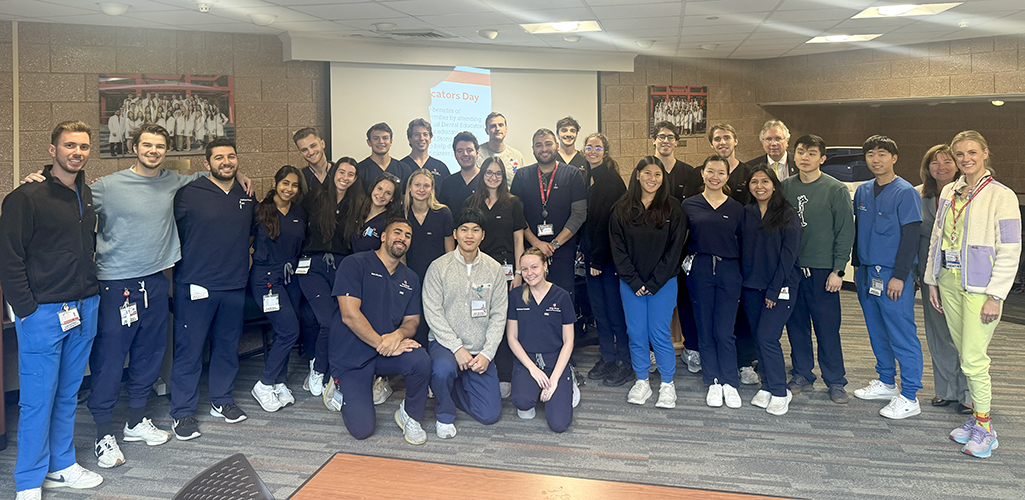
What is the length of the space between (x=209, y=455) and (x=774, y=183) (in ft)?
10.6

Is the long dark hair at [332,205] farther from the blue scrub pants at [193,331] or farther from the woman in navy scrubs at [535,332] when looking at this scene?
the woman in navy scrubs at [535,332]

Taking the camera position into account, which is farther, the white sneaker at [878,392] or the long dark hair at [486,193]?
the long dark hair at [486,193]

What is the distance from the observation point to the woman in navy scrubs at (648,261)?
12.6ft

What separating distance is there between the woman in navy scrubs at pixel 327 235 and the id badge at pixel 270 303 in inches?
7.3

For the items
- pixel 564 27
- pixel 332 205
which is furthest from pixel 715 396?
pixel 564 27

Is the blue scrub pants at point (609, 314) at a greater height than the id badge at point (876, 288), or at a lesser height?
lesser

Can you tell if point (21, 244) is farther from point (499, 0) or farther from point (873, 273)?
point (873, 273)

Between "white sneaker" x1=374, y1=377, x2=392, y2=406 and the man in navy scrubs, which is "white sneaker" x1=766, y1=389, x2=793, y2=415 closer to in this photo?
"white sneaker" x1=374, y1=377, x2=392, y2=406

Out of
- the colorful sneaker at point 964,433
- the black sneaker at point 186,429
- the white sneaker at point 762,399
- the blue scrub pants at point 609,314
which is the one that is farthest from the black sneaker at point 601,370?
the black sneaker at point 186,429

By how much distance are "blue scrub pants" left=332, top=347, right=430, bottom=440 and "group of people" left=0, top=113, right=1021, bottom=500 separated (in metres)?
0.01

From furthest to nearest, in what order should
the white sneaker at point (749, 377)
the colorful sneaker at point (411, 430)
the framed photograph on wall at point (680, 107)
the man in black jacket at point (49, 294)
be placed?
the framed photograph on wall at point (680, 107) < the white sneaker at point (749, 377) < the colorful sneaker at point (411, 430) < the man in black jacket at point (49, 294)

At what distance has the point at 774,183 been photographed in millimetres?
3730

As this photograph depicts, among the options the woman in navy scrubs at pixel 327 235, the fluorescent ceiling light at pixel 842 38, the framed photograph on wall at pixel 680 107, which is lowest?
the woman in navy scrubs at pixel 327 235

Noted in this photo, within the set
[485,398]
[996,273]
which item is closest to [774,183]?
[996,273]
